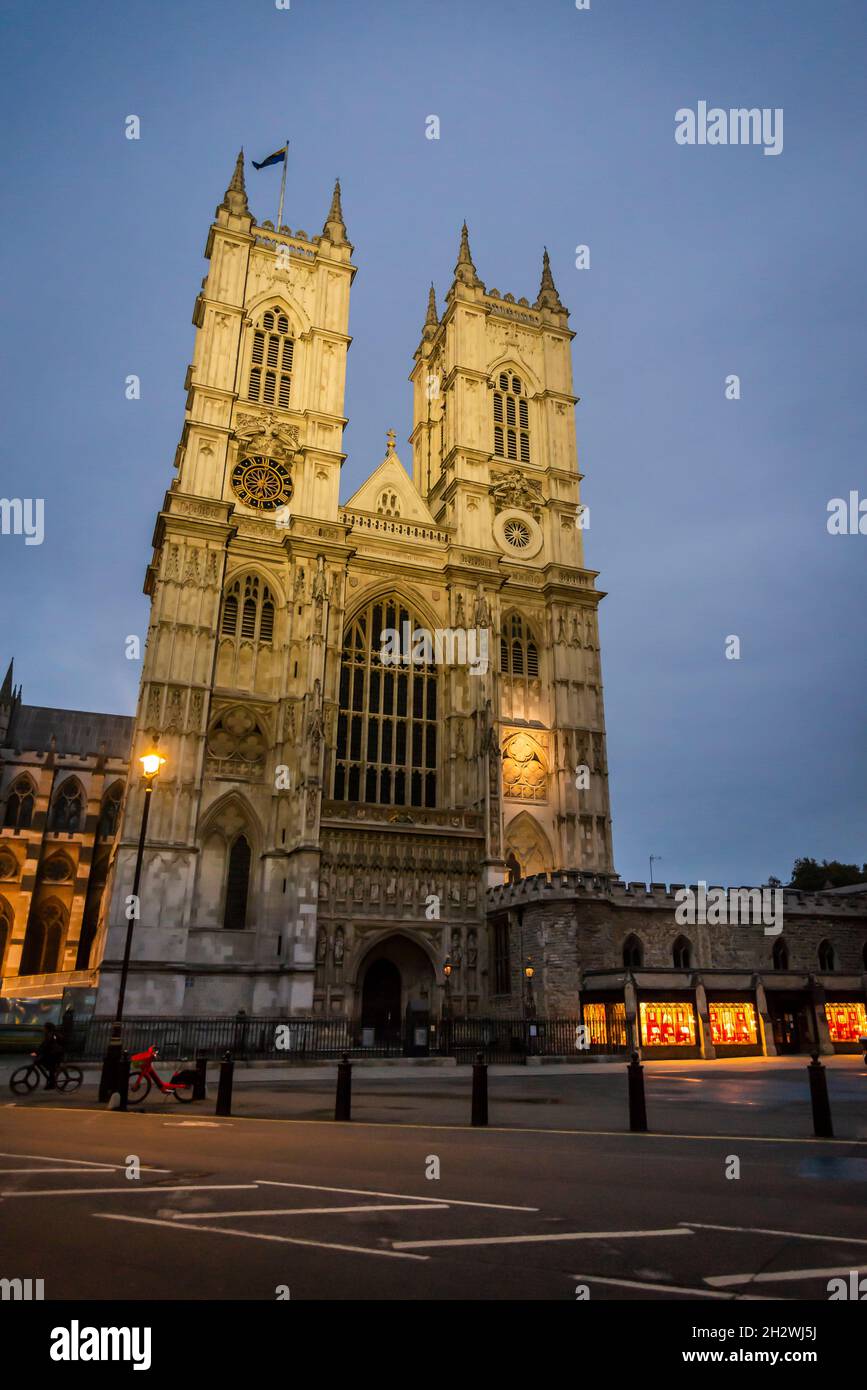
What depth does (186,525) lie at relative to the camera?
124 feet

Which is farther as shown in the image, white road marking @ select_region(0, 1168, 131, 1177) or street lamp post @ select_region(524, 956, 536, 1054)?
street lamp post @ select_region(524, 956, 536, 1054)

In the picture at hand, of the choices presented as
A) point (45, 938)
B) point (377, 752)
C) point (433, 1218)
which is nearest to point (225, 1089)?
point (433, 1218)

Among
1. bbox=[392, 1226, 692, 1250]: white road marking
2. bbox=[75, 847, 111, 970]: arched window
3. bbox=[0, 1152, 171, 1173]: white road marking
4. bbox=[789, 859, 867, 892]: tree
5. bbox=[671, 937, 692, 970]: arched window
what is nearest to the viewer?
bbox=[392, 1226, 692, 1250]: white road marking

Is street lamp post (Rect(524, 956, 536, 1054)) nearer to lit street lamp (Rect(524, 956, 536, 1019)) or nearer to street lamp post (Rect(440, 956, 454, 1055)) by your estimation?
lit street lamp (Rect(524, 956, 536, 1019))

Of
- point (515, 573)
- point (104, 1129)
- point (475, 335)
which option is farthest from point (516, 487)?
point (104, 1129)

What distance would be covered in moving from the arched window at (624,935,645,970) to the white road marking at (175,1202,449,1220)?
25761mm

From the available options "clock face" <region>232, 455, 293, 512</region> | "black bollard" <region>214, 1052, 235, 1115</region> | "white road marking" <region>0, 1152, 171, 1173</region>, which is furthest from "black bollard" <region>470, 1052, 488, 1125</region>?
"clock face" <region>232, 455, 293, 512</region>

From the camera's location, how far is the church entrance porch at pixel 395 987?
1372 inches

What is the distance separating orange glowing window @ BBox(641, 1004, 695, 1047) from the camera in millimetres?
26719

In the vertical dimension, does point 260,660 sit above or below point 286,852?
above

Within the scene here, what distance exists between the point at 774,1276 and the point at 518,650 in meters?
39.1

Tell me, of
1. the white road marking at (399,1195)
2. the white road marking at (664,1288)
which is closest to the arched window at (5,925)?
the white road marking at (399,1195)
